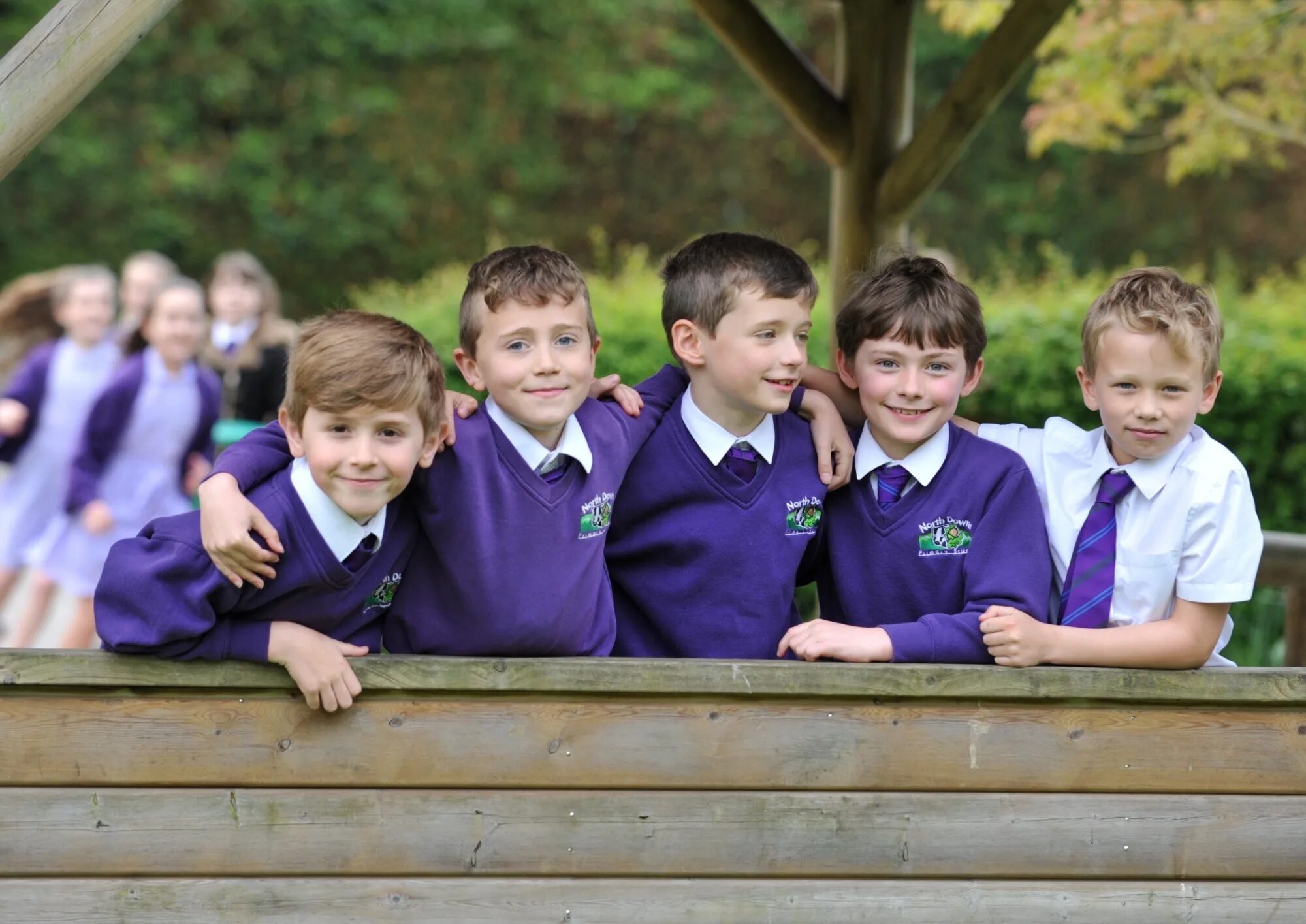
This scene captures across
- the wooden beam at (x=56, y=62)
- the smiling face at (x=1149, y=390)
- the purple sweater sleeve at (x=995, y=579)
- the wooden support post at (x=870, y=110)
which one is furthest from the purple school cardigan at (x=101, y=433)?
the smiling face at (x=1149, y=390)

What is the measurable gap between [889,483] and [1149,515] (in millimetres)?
524

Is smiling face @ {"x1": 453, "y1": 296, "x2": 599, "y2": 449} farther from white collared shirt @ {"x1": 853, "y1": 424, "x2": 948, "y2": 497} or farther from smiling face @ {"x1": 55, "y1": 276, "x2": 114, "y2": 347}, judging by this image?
smiling face @ {"x1": 55, "y1": 276, "x2": 114, "y2": 347}

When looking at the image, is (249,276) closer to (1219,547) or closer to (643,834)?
(643,834)

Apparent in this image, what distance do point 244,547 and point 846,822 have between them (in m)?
1.25

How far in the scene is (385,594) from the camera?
2.86 m

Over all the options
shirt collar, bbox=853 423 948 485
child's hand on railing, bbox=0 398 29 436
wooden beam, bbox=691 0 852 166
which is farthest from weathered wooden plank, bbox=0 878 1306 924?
child's hand on railing, bbox=0 398 29 436

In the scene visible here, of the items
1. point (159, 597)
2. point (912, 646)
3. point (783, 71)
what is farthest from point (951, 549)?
point (783, 71)

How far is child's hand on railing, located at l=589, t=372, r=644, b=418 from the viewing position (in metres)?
3.13

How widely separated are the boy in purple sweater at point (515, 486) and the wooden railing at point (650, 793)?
0.14m

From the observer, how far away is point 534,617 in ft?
9.25

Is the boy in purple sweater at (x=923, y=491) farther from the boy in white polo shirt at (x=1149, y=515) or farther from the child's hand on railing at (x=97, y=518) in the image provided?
the child's hand on railing at (x=97, y=518)

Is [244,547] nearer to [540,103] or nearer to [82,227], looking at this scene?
[82,227]

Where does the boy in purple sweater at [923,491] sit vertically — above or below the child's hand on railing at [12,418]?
below

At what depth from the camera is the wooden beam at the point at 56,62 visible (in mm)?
2572
